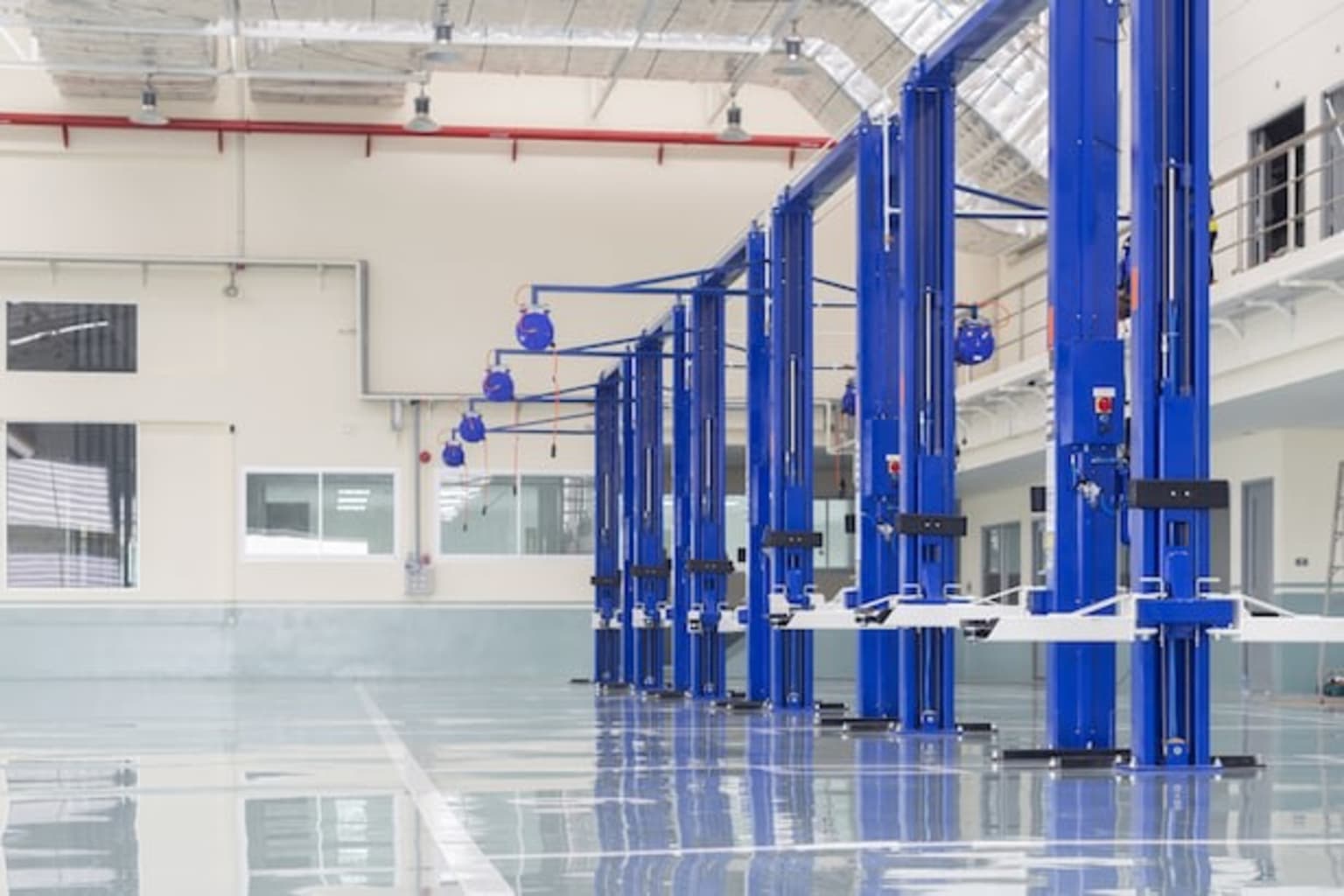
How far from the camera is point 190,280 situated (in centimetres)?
3625

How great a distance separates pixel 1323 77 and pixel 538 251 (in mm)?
16906

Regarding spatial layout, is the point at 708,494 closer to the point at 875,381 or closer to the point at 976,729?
the point at 875,381

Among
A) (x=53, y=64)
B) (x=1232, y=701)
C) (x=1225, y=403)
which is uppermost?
(x=53, y=64)

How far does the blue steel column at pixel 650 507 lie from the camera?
94.4 ft

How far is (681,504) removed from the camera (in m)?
26.2

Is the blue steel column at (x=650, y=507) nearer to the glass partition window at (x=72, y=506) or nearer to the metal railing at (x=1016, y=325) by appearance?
the metal railing at (x=1016, y=325)

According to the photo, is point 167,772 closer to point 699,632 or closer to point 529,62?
point 699,632

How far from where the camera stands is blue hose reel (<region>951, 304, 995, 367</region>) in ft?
65.1

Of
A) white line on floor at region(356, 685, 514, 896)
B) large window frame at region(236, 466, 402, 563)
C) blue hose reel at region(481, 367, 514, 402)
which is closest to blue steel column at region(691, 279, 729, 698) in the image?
blue hose reel at region(481, 367, 514, 402)

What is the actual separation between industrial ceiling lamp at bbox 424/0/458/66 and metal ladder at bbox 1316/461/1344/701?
11.8m

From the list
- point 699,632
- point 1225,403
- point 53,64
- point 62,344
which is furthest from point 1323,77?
point 62,344

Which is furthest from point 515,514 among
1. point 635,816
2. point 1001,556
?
point 635,816

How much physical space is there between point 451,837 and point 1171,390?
527cm

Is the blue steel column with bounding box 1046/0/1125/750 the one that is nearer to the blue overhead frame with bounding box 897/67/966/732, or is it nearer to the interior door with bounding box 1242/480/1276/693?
the blue overhead frame with bounding box 897/67/966/732
